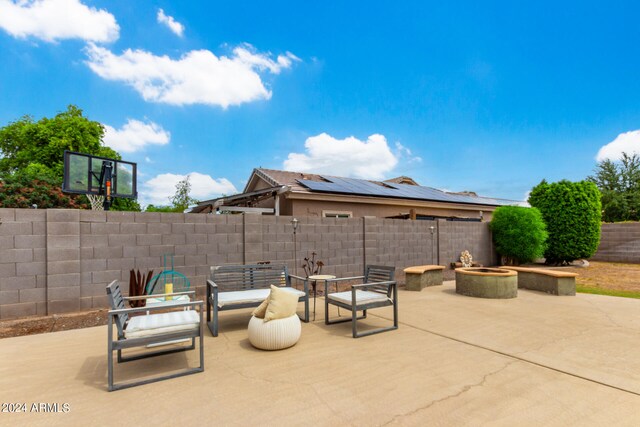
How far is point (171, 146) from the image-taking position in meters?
20.2

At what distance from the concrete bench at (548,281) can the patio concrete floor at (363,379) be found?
2606 mm

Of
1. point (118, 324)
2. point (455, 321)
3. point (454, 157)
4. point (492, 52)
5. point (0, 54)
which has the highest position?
point (0, 54)

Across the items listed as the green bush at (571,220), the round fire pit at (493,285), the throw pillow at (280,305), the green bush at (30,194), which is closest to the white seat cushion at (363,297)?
the throw pillow at (280,305)

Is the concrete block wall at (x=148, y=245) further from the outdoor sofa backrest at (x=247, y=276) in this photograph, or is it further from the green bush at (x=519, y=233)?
the green bush at (x=519, y=233)

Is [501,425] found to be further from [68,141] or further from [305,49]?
[68,141]

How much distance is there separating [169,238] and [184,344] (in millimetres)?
3326

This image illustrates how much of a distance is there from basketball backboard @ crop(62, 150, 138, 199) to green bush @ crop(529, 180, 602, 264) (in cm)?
1796

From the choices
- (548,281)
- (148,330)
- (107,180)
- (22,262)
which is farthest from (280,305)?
(548,281)

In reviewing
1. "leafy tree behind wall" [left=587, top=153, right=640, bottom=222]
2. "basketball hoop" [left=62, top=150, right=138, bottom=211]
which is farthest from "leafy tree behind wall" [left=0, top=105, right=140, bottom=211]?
"leafy tree behind wall" [left=587, top=153, right=640, bottom=222]

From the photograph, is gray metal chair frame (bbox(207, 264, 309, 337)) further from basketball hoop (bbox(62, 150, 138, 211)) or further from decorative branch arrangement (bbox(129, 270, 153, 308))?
basketball hoop (bbox(62, 150, 138, 211))

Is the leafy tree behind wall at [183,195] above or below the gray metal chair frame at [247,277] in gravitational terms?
above

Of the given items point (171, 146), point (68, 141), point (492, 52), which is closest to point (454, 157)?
point (492, 52)

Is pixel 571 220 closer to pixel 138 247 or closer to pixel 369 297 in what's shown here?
pixel 369 297

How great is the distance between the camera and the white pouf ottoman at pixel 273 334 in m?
3.88
